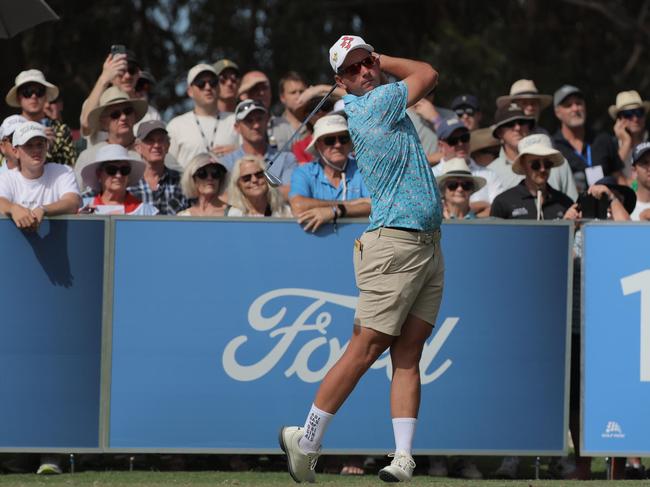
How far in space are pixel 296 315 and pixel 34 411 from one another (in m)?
1.64

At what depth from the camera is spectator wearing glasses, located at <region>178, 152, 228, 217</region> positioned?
396 inches

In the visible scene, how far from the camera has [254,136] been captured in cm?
1127

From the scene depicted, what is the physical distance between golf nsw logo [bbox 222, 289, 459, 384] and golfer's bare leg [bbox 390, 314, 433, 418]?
56.7 inches

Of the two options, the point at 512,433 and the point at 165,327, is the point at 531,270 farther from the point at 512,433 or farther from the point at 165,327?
the point at 165,327

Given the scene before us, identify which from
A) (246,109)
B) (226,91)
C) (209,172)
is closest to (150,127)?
(246,109)

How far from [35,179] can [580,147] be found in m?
4.75

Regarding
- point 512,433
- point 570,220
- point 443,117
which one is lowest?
point 512,433

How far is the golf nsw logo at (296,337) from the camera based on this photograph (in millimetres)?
9227

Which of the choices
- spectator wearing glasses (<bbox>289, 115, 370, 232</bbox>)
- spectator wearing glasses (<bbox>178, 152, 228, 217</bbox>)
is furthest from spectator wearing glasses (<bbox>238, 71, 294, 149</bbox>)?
spectator wearing glasses (<bbox>289, 115, 370, 232</bbox>)

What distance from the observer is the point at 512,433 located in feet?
30.3

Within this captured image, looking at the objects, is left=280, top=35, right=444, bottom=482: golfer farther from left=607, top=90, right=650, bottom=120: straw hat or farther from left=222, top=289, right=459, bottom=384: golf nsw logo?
left=607, top=90, right=650, bottom=120: straw hat

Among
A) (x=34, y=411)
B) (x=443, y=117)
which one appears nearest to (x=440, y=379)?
(x=34, y=411)

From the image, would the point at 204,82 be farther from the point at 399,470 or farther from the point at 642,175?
the point at 399,470

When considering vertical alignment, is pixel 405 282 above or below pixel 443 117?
below
